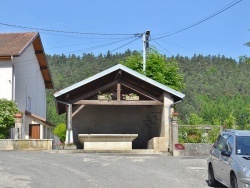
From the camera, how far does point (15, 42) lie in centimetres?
3022

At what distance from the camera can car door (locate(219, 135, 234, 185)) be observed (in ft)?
32.4

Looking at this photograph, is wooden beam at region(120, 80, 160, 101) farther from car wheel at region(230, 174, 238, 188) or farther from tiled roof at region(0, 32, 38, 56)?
car wheel at region(230, 174, 238, 188)

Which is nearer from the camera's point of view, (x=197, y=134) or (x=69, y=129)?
(x=197, y=134)

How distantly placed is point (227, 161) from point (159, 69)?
27.0 m

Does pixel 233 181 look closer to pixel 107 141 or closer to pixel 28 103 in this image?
pixel 107 141

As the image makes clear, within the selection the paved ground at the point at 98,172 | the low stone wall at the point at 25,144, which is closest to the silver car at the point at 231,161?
the paved ground at the point at 98,172

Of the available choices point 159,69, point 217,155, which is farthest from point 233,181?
point 159,69

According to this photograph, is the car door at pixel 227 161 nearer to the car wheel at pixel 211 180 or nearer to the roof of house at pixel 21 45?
the car wheel at pixel 211 180

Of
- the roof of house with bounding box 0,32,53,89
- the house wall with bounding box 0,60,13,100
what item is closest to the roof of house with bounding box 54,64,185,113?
the house wall with bounding box 0,60,13,100

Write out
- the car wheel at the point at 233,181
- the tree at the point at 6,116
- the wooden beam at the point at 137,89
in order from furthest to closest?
the wooden beam at the point at 137,89
the tree at the point at 6,116
the car wheel at the point at 233,181

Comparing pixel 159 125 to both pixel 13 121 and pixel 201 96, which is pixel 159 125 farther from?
pixel 201 96

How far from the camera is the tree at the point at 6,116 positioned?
23964 mm

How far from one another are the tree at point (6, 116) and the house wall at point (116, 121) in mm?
3773

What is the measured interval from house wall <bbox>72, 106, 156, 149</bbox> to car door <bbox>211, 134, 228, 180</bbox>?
49.8 feet
